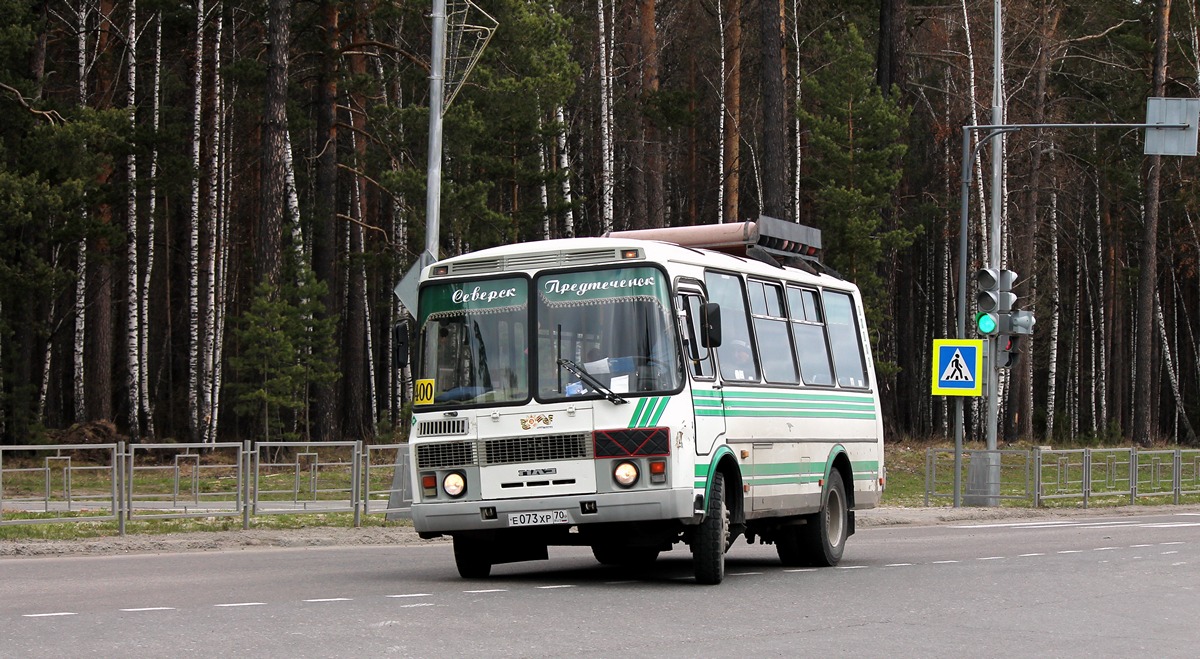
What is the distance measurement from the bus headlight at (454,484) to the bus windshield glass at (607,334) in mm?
1049

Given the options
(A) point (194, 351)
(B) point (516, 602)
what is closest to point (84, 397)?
(A) point (194, 351)

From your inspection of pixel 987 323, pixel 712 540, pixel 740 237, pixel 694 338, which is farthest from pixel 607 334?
pixel 987 323

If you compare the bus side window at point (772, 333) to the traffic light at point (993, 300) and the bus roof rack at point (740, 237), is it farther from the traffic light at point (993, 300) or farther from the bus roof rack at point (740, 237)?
the traffic light at point (993, 300)

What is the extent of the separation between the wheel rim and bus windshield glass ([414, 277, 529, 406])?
15.9ft

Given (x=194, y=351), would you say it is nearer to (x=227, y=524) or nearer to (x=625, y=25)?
(x=625, y=25)

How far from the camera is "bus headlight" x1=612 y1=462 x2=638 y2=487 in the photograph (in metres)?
14.2

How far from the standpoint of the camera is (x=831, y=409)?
18125mm

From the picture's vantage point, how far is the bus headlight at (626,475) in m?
14.2

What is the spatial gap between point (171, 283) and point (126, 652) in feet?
203

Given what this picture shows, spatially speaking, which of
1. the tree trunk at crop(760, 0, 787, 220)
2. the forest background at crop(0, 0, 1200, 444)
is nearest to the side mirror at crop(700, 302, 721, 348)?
the forest background at crop(0, 0, 1200, 444)

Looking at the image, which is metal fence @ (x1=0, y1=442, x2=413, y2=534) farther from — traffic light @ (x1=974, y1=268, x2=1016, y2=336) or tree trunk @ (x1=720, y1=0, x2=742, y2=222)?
tree trunk @ (x1=720, y1=0, x2=742, y2=222)

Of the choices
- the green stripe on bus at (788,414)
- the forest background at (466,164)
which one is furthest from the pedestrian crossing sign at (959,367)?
the green stripe on bus at (788,414)

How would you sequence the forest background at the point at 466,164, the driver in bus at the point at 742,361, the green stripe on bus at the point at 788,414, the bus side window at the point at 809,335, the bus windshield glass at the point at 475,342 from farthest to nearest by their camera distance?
the forest background at the point at 466,164 → the bus side window at the point at 809,335 → the driver in bus at the point at 742,361 → the green stripe on bus at the point at 788,414 → the bus windshield glass at the point at 475,342

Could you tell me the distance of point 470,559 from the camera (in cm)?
1552
